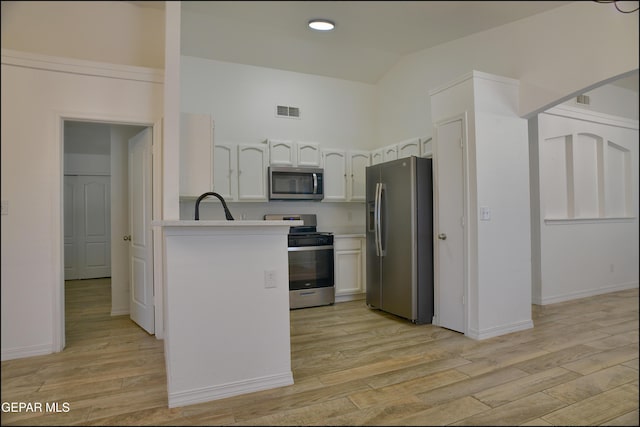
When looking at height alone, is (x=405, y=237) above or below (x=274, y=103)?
below

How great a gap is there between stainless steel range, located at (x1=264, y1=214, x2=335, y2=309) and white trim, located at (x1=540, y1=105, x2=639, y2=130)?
270 cm

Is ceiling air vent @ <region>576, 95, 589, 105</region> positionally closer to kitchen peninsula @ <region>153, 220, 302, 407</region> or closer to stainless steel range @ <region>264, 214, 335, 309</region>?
stainless steel range @ <region>264, 214, 335, 309</region>

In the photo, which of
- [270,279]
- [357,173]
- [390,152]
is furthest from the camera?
[357,173]

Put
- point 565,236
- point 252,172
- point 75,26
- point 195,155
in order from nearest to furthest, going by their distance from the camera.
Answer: point 75,26 < point 195,155 < point 252,172 < point 565,236

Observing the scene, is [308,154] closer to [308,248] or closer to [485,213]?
[308,248]

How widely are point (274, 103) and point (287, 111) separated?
19 centimetres

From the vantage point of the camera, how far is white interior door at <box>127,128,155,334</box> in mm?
3152

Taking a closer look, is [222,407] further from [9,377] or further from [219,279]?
[9,377]

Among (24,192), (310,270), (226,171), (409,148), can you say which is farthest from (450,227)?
(24,192)

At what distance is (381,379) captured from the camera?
2178 millimetres

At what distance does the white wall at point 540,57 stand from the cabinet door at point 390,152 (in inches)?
14.5

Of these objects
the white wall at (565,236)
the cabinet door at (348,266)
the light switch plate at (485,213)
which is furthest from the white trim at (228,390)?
the white wall at (565,236)

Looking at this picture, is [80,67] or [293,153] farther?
[293,153]

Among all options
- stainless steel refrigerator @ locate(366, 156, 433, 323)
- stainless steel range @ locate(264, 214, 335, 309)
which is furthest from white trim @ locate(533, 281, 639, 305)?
stainless steel range @ locate(264, 214, 335, 309)
